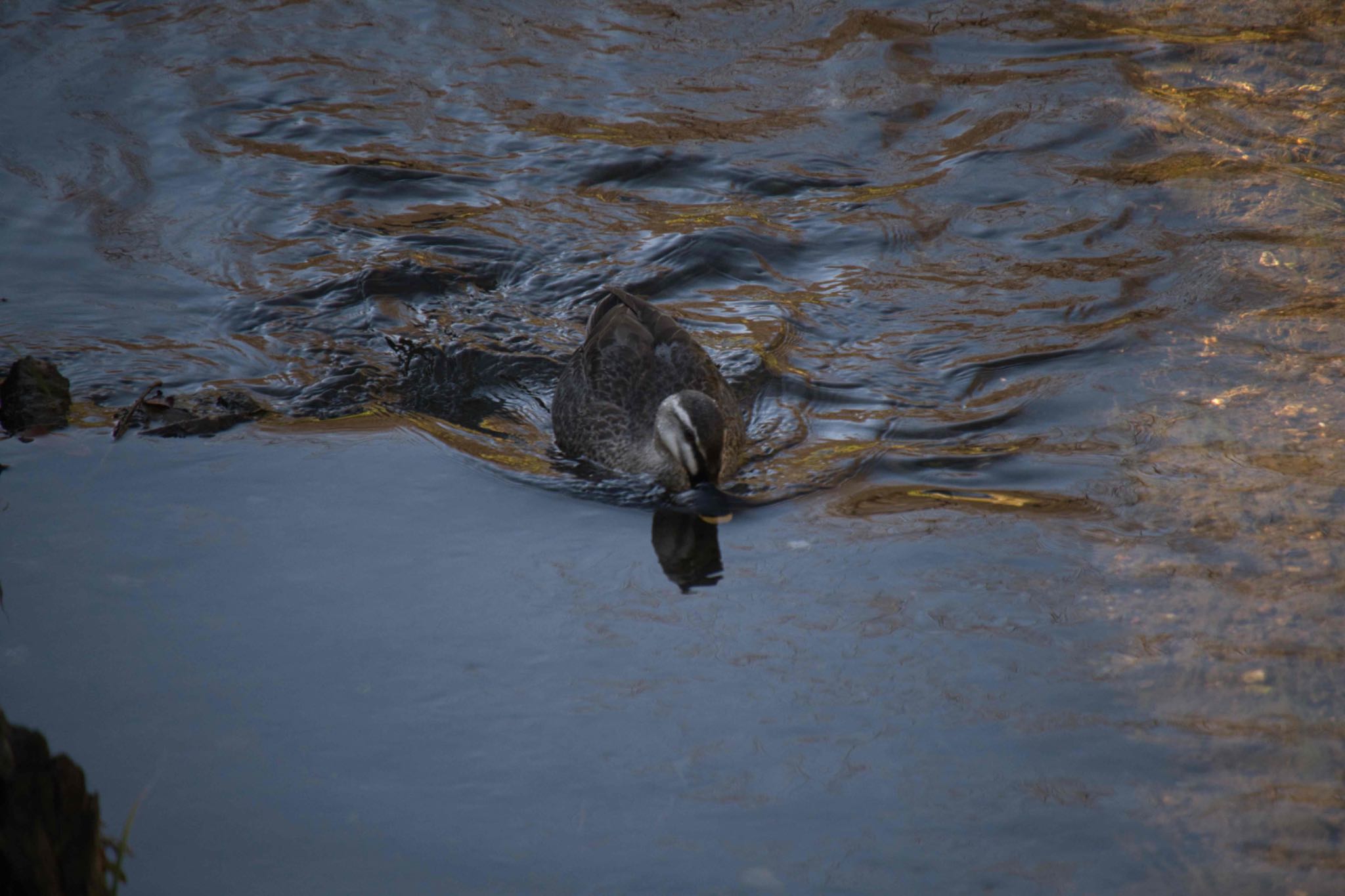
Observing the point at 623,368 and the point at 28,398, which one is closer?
the point at 28,398

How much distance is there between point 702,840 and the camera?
14.4ft

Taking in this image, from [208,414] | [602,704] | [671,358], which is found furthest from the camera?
[671,358]

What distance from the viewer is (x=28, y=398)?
280 inches

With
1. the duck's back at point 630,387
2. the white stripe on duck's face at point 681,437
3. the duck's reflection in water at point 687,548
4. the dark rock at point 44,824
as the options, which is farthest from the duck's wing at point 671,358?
the dark rock at point 44,824

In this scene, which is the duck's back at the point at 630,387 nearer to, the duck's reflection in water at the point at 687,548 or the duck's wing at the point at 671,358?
the duck's wing at the point at 671,358

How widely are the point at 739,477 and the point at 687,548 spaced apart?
88cm

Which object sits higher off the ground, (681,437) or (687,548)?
(681,437)

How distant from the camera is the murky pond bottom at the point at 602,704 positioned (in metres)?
4.32

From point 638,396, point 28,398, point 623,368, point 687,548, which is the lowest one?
point 687,548

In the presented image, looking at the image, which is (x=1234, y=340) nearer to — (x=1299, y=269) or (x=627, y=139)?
(x=1299, y=269)

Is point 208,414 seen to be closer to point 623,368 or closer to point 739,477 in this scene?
point 623,368

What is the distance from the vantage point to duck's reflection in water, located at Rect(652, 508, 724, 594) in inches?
244

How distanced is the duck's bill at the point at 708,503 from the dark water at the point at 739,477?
218mm

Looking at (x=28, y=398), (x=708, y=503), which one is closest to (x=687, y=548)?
(x=708, y=503)
